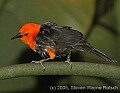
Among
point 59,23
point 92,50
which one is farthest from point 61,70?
point 59,23

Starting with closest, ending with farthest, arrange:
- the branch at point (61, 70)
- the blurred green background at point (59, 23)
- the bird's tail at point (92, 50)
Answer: the branch at point (61, 70), the bird's tail at point (92, 50), the blurred green background at point (59, 23)

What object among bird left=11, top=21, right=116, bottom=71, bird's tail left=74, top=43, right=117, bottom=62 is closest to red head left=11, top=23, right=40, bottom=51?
bird left=11, top=21, right=116, bottom=71

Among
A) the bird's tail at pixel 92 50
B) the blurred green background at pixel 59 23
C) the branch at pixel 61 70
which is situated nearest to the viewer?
the branch at pixel 61 70

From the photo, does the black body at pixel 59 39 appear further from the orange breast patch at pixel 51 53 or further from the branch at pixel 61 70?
the branch at pixel 61 70

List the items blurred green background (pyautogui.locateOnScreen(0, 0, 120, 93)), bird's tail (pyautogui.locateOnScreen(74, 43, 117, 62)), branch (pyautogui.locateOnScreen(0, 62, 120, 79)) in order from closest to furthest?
branch (pyautogui.locateOnScreen(0, 62, 120, 79)) → bird's tail (pyautogui.locateOnScreen(74, 43, 117, 62)) → blurred green background (pyautogui.locateOnScreen(0, 0, 120, 93))

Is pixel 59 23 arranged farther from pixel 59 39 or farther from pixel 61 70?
pixel 61 70

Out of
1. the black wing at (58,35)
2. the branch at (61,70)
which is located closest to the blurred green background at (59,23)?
the black wing at (58,35)

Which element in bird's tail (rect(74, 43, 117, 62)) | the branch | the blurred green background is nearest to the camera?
the branch

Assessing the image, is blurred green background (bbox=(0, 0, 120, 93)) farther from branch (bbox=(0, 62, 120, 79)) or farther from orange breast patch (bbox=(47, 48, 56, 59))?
branch (bbox=(0, 62, 120, 79))
